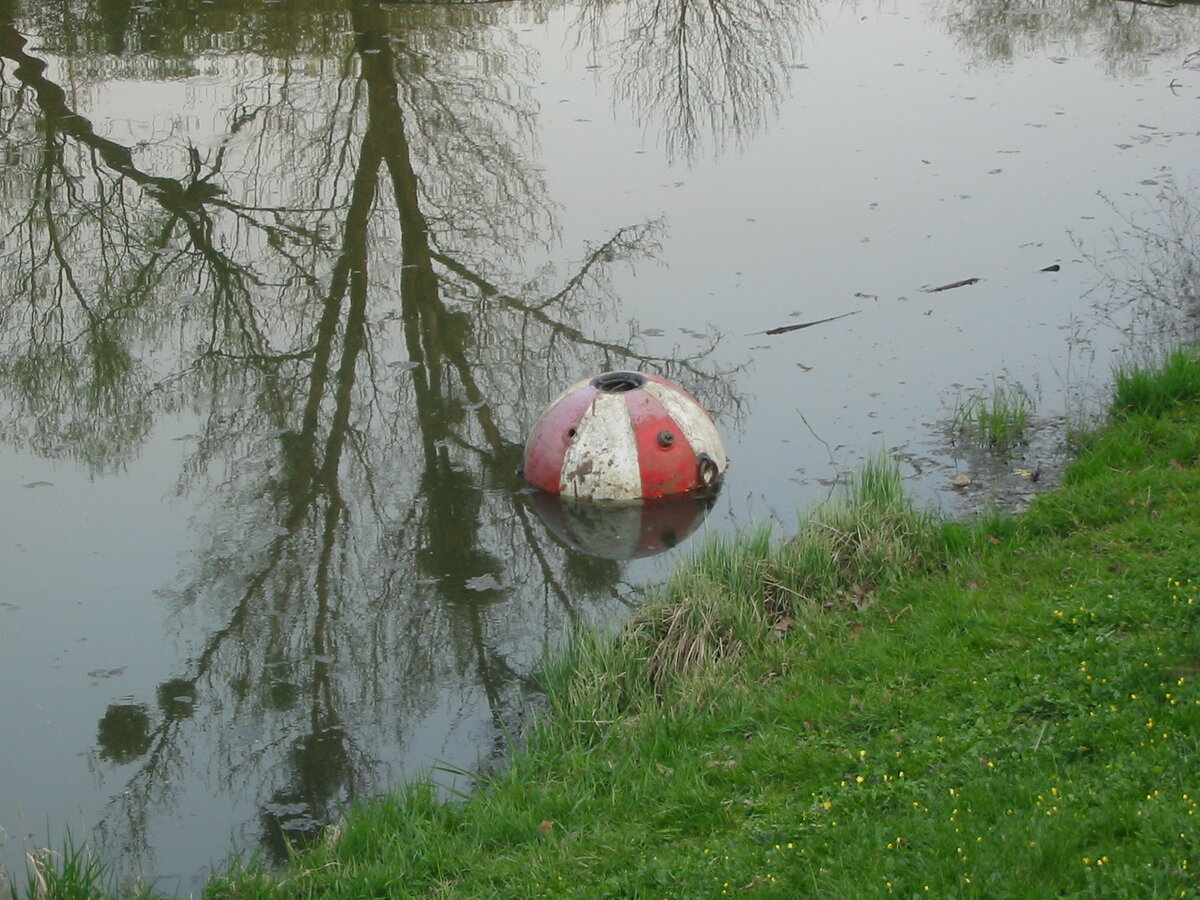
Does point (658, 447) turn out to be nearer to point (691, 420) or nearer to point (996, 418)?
point (691, 420)

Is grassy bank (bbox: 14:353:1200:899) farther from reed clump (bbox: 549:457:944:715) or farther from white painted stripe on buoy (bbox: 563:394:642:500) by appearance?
white painted stripe on buoy (bbox: 563:394:642:500)

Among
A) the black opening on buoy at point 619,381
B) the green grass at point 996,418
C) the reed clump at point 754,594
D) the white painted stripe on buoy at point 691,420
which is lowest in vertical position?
the reed clump at point 754,594

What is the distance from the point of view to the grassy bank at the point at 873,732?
4484mm

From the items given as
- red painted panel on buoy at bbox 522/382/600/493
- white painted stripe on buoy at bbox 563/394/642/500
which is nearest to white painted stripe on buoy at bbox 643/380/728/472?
white painted stripe on buoy at bbox 563/394/642/500

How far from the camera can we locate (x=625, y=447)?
8984 mm

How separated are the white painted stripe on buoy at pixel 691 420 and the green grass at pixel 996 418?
5.41 feet

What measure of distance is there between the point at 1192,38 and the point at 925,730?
615 inches

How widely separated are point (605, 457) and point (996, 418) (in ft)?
8.61

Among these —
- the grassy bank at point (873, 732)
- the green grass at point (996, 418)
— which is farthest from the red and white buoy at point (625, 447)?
the green grass at point (996, 418)

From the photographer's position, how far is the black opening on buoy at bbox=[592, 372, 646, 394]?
9211 mm

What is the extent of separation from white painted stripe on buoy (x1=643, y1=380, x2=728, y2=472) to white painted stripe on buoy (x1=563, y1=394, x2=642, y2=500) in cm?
28

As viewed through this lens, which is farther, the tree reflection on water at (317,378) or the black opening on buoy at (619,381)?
the black opening on buoy at (619,381)

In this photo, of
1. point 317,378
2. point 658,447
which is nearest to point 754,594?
point 658,447

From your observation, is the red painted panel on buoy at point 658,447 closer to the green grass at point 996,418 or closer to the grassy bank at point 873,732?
the grassy bank at point 873,732
